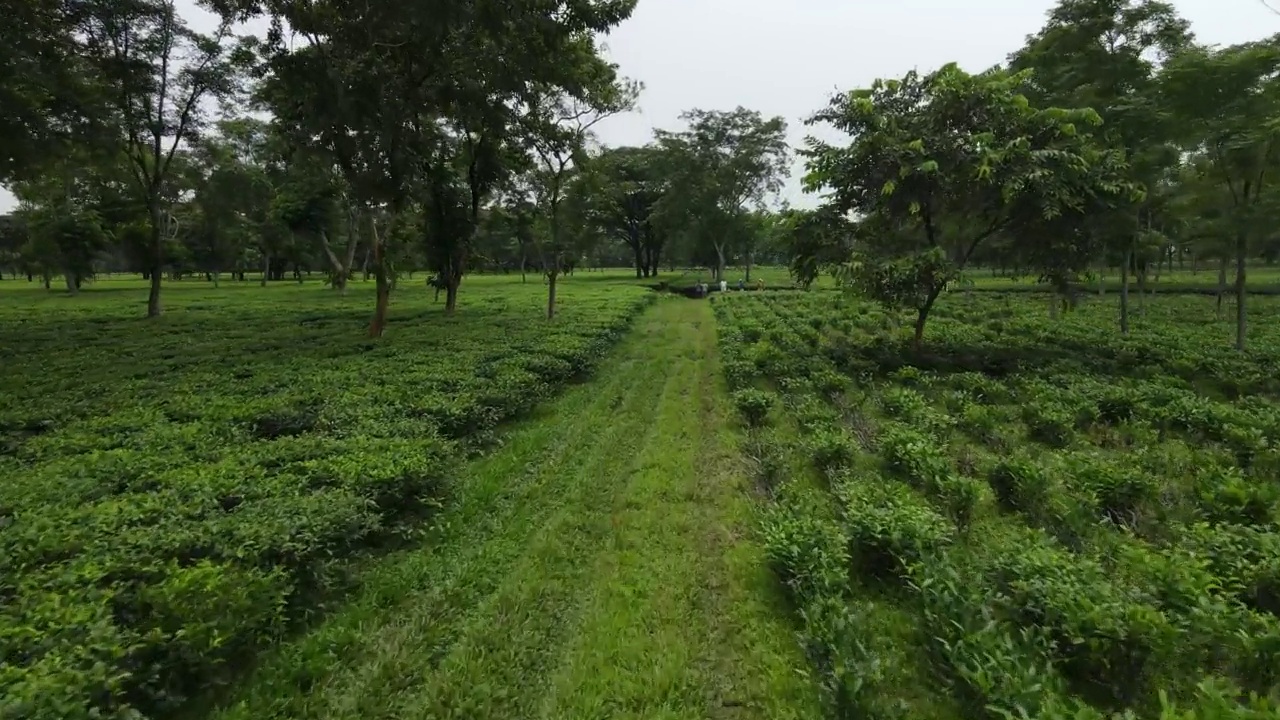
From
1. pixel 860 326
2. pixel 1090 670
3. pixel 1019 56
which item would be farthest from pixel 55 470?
pixel 1019 56

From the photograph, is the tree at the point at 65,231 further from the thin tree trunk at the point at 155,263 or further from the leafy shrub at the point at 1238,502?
the leafy shrub at the point at 1238,502

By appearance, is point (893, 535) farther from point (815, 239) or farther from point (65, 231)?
point (65, 231)

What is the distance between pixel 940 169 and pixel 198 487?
1370 centimetres

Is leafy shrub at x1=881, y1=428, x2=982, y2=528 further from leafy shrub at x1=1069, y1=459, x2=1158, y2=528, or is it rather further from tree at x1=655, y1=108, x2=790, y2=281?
tree at x1=655, y1=108, x2=790, y2=281

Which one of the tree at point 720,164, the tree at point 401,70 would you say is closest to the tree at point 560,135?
the tree at point 401,70

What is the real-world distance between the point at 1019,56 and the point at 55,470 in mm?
23585

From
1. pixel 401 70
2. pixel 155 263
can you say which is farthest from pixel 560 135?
pixel 155 263

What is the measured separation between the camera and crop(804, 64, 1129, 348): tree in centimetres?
1171

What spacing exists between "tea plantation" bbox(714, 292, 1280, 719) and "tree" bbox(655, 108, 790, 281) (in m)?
37.1

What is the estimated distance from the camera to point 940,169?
12.2 meters

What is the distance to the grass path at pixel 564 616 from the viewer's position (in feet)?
11.4

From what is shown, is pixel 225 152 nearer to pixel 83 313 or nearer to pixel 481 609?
pixel 83 313

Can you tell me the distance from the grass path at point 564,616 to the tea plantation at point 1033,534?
46 centimetres

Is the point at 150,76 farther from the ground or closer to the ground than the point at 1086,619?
farther from the ground
